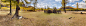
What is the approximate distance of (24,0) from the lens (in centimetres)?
817

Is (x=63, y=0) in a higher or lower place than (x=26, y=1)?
higher

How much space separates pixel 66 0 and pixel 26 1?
15170mm

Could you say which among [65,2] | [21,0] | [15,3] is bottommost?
[15,3]

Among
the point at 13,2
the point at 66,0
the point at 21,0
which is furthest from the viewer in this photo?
the point at 66,0

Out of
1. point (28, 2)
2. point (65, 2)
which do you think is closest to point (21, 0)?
point (28, 2)

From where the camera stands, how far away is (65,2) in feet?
62.5

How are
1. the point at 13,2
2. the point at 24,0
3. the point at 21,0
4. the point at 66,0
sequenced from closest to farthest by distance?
the point at 13,2
the point at 21,0
the point at 24,0
the point at 66,0

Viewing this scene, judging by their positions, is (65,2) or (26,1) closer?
(26,1)

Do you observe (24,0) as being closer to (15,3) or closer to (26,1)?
(26,1)

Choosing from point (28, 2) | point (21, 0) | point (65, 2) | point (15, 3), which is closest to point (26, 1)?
point (28, 2)

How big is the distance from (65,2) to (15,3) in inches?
669

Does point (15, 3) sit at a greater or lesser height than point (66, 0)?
lesser

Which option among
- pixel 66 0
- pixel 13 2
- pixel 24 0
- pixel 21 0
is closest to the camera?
pixel 13 2

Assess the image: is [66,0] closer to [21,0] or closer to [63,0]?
[63,0]
